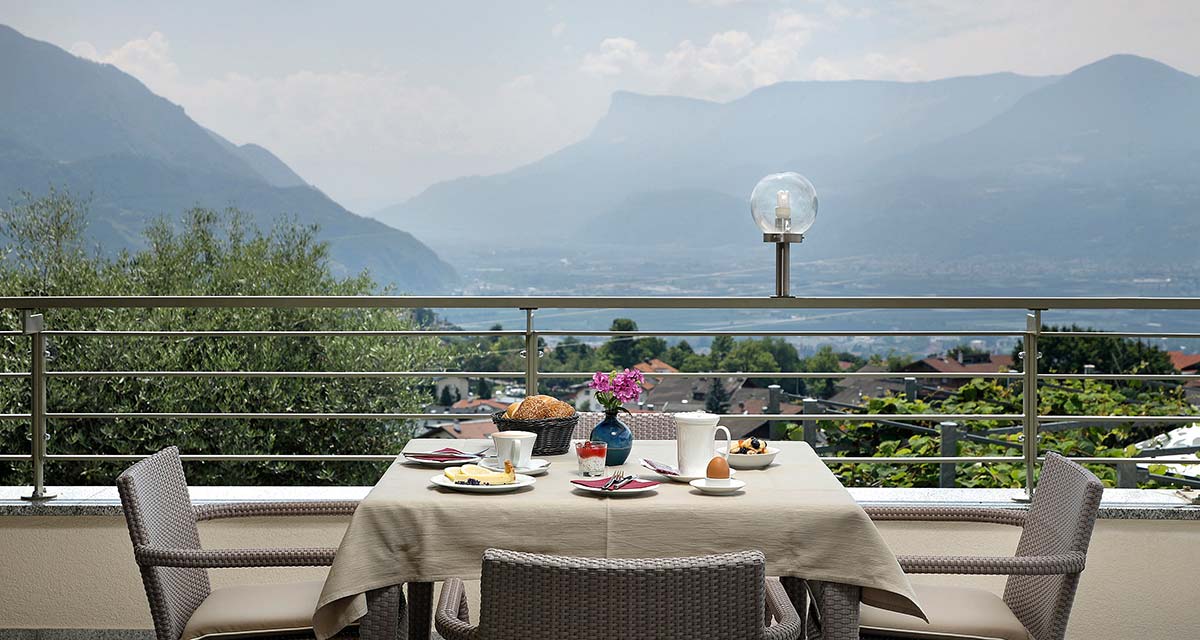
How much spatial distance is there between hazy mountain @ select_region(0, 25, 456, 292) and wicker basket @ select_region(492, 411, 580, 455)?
15.9 metres

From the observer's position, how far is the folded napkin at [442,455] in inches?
110

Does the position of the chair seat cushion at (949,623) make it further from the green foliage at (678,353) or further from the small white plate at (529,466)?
the green foliage at (678,353)

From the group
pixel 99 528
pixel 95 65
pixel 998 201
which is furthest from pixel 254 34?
pixel 99 528

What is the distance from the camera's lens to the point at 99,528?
393 cm

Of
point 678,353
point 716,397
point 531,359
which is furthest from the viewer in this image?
Answer: point 678,353

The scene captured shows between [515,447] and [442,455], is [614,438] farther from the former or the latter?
[442,455]

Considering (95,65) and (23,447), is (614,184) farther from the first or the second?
(23,447)

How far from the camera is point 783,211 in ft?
12.9

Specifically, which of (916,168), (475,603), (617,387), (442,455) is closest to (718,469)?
(617,387)

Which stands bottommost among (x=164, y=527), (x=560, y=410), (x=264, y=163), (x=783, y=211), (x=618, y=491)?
(x=164, y=527)

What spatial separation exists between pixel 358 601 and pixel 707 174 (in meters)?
20.4

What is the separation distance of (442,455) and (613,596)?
115 cm

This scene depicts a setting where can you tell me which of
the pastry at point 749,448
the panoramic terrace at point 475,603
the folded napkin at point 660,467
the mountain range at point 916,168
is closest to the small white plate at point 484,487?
the folded napkin at point 660,467

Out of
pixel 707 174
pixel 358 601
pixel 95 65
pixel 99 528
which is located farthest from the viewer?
pixel 707 174
